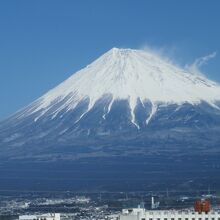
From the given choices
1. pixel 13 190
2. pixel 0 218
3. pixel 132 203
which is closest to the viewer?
pixel 0 218

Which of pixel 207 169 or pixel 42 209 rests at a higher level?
pixel 207 169

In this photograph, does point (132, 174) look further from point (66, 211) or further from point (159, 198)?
point (66, 211)

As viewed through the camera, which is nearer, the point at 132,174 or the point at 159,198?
the point at 159,198

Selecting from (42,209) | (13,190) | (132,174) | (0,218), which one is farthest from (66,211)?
(132,174)

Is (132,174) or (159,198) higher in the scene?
(132,174)

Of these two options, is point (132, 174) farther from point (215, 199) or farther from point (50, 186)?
point (215, 199)

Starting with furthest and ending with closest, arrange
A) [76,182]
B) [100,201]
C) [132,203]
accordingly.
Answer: [76,182], [100,201], [132,203]

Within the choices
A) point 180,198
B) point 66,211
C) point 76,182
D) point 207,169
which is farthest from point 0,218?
point 207,169

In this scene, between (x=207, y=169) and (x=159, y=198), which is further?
(x=207, y=169)

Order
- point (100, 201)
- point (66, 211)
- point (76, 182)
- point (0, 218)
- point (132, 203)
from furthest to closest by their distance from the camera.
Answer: point (76, 182) → point (100, 201) → point (132, 203) → point (66, 211) → point (0, 218)
